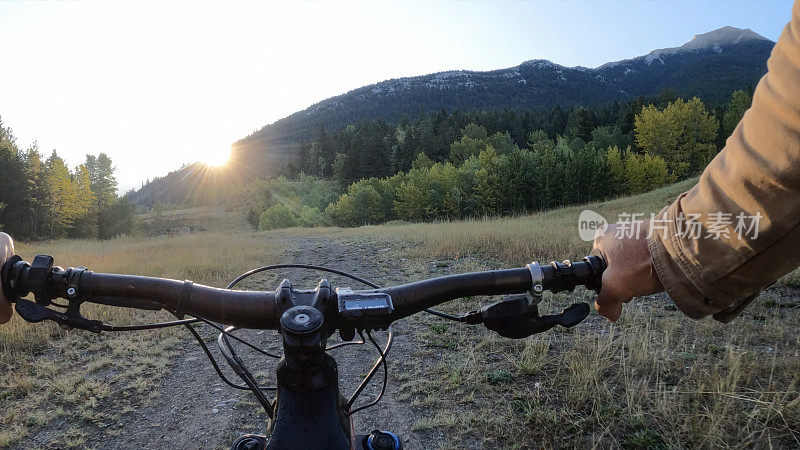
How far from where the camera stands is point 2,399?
375 centimetres

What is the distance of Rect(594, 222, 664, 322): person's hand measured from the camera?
129 centimetres

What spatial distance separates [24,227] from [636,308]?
38.3 m

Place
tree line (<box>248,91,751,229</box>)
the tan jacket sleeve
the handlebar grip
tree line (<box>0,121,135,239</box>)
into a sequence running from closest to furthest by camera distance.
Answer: the tan jacket sleeve
the handlebar grip
tree line (<box>0,121,135,239</box>)
tree line (<box>248,91,751,229</box>)

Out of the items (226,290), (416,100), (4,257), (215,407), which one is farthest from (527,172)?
(416,100)

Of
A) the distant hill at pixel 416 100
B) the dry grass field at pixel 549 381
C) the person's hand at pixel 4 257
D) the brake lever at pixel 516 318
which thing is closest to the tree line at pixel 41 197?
the dry grass field at pixel 549 381

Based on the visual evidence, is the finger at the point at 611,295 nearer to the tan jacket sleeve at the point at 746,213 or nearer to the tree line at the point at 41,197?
the tan jacket sleeve at the point at 746,213

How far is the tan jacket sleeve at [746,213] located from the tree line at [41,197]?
113ft

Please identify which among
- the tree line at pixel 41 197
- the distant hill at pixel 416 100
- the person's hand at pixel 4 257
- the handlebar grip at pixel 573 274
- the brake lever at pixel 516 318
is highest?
the distant hill at pixel 416 100

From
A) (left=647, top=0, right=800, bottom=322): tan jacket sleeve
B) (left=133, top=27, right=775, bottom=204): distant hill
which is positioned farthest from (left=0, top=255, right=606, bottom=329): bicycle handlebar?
(left=133, top=27, right=775, bottom=204): distant hill

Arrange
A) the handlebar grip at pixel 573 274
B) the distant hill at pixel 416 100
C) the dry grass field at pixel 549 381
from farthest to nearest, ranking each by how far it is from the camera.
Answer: the distant hill at pixel 416 100, the dry grass field at pixel 549 381, the handlebar grip at pixel 573 274

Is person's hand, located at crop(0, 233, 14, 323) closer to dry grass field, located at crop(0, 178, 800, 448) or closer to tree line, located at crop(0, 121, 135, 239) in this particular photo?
dry grass field, located at crop(0, 178, 800, 448)

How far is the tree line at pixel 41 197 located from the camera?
28234 millimetres

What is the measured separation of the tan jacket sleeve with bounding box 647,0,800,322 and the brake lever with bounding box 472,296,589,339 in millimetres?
324

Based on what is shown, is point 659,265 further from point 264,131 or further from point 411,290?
point 264,131
